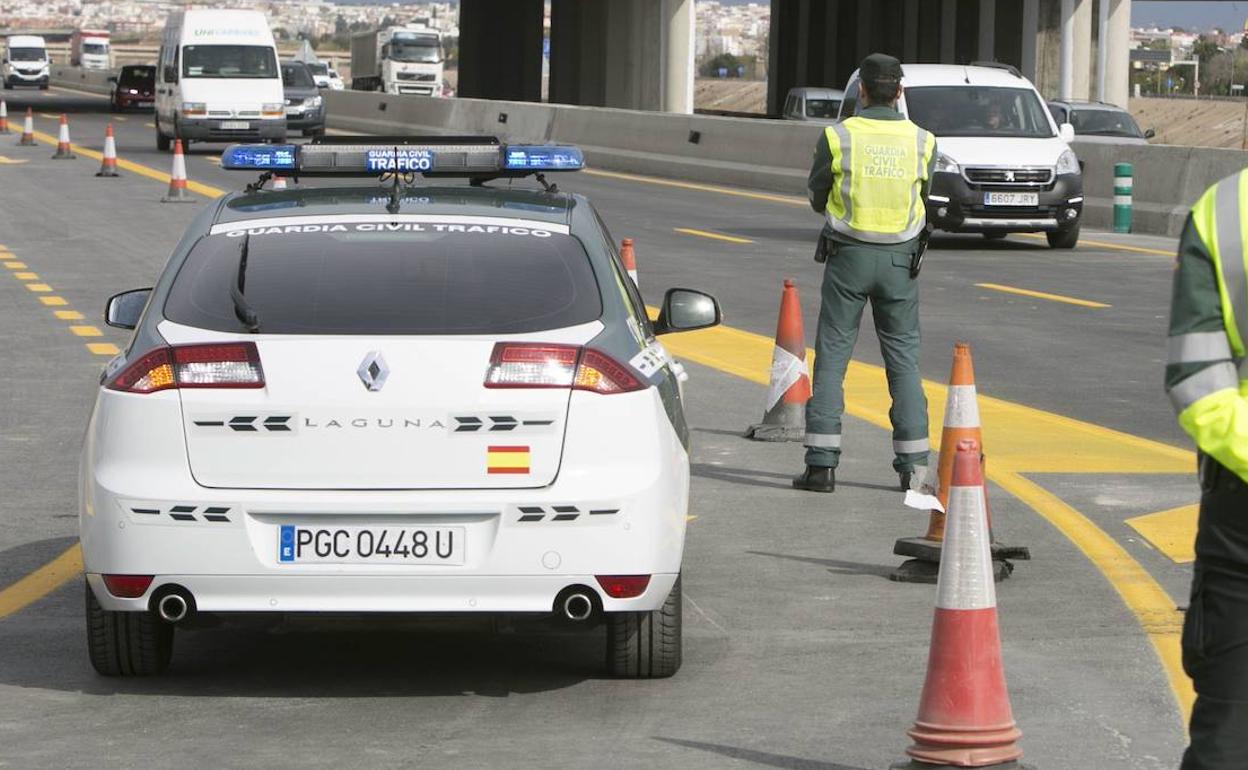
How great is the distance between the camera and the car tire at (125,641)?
22.3ft

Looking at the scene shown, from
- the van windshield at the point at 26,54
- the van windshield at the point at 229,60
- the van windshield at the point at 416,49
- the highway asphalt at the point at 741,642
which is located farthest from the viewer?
the van windshield at the point at 26,54

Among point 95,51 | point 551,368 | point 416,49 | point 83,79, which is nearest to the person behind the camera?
point 551,368

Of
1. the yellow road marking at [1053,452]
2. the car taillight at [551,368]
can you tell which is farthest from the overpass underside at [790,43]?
the car taillight at [551,368]

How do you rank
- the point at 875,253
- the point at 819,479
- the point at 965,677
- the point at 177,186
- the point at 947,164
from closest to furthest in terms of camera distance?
the point at 965,677
the point at 875,253
the point at 819,479
the point at 947,164
the point at 177,186

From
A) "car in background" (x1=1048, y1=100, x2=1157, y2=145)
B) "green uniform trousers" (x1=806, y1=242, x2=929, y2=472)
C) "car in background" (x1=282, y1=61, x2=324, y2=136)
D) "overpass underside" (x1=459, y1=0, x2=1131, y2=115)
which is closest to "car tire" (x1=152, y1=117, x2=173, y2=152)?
"car in background" (x1=282, y1=61, x2=324, y2=136)

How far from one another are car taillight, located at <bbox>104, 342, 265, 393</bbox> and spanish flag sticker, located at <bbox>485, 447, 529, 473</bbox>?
65cm

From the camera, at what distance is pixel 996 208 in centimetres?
2462

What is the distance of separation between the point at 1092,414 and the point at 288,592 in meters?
7.63

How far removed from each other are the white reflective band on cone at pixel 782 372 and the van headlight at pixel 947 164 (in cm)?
1264

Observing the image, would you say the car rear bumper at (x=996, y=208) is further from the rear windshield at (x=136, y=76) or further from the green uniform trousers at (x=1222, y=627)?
the rear windshield at (x=136, y=76)

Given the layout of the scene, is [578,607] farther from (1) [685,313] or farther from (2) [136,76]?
(2) [136,76]

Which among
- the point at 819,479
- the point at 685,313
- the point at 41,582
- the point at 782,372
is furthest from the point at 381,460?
the point at 782,372

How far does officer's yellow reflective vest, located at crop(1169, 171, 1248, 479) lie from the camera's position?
397 cm

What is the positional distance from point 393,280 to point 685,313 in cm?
151
